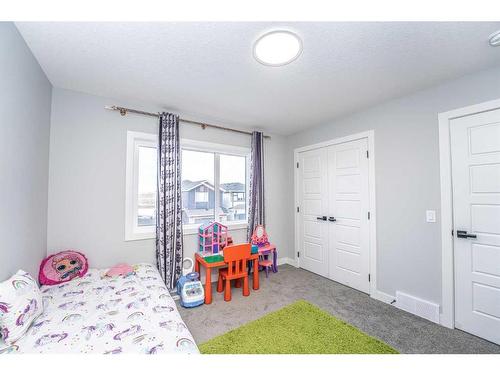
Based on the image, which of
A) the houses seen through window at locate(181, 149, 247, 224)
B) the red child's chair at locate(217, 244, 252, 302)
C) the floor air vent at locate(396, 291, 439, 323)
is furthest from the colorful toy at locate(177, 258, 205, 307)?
the floor air vent at locate(396, 291, 439, 323)

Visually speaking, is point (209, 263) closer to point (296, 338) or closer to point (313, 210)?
point (296, 338)

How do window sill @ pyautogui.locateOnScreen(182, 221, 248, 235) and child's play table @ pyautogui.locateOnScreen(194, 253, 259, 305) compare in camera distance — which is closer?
child's play table @ pyautogui.locateOnScreen(194, 253, 259, 305)

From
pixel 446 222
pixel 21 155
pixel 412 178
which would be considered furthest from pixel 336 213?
pixel 21 155

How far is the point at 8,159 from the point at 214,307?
2120mm

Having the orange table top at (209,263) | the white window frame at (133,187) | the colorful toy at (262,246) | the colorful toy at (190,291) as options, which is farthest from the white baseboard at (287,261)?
the white window frame at (133,187)

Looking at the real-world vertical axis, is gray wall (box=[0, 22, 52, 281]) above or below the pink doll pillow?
above

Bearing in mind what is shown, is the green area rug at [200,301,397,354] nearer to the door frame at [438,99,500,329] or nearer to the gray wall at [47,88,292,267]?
the door frame at [438,99,500,329]

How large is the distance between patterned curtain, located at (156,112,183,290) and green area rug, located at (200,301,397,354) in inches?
41.6

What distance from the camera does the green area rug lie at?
158 cm

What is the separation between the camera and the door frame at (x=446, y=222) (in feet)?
6.17

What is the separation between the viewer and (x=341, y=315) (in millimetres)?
2074

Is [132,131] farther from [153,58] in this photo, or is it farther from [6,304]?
[6,304]

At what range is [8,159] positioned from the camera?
4.24 feet

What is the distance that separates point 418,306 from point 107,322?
2.78 m
